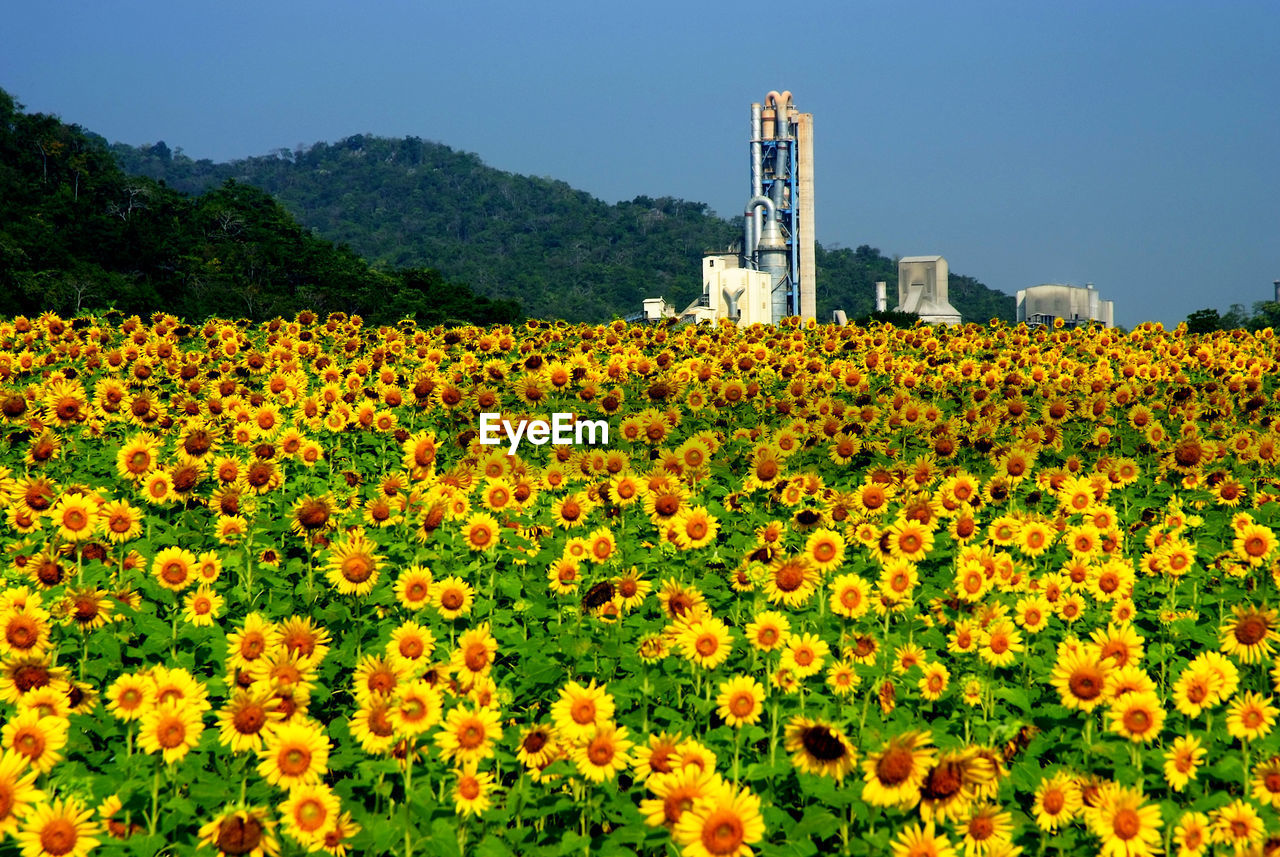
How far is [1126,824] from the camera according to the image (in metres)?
4.47

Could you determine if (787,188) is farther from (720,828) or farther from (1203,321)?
(720,828)

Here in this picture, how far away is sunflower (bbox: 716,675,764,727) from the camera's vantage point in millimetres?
5242

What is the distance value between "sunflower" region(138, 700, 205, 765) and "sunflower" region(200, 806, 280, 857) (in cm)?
50

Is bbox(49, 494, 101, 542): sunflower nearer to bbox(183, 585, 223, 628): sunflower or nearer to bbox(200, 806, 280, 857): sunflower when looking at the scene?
bbox(183, 585, 223, 628): sunflower

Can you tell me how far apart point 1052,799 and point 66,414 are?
846 cm

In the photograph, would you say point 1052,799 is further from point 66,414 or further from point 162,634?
point 66,414

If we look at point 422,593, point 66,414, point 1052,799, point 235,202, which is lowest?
point 1052,799

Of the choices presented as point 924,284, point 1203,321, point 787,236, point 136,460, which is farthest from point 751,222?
point 136,460

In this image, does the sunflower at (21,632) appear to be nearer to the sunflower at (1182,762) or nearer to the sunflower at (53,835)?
the sunflower at (53,835)

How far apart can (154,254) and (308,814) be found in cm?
6008

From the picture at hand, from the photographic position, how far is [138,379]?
41.7 feet

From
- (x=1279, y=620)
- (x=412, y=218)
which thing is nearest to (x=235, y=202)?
(x=1279, y=620)

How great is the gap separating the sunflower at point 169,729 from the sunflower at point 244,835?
19.7 inches

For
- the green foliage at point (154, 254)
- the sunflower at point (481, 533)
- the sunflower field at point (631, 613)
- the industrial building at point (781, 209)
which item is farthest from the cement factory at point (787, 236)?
the sunflower at point (481, 533)
